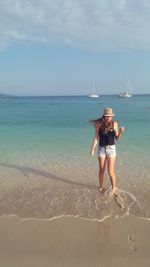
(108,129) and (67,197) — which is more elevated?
(108,129)

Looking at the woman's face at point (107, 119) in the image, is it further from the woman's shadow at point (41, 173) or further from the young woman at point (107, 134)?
the woman's shadow at point (41, 173)

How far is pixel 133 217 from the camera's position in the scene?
4.60 m

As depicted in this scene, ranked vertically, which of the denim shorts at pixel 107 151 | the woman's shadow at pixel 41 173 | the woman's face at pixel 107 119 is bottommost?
the woman's shadow at pixel 41 173

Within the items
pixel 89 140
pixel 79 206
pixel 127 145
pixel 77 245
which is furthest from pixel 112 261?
pixel 89 140

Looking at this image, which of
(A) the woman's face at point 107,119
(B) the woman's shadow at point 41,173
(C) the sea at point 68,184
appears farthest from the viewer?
(B) the woman's shadow at point 41,173

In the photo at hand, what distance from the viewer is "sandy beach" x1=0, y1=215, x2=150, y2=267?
3.43m

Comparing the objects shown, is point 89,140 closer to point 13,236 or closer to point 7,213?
point 7,213

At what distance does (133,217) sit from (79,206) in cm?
108

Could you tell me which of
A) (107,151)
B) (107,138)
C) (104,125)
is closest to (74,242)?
(107,151)

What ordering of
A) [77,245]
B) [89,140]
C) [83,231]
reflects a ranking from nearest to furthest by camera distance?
[77,245]
[83,231]
[89,140]

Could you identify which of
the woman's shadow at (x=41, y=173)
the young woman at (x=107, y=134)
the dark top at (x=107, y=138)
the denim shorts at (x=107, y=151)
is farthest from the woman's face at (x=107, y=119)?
the woman's shadow at (x=41, y=173)

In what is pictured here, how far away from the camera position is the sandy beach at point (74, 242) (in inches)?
135

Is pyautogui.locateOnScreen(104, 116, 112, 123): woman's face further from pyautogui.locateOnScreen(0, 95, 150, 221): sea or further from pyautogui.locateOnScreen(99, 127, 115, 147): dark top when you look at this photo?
pyautogui.locateOnScreen(0, 95, 150, 221): sea

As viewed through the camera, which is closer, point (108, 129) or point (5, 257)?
point (5, 257)
